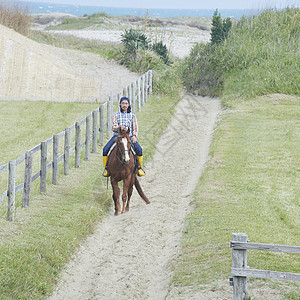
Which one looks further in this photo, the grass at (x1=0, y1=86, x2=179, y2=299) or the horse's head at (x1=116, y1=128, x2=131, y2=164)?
the horse's head at (x1=116, y1=128, x2=131, y2=164)

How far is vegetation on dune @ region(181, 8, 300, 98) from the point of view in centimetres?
2739

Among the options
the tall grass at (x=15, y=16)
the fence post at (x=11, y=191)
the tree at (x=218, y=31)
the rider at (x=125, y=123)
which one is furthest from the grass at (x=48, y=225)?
the tall grass at (x=15, y=16)

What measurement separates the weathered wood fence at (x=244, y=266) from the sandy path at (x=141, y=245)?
1.61 meters

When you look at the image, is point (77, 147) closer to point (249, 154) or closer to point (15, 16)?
point (249, 154)

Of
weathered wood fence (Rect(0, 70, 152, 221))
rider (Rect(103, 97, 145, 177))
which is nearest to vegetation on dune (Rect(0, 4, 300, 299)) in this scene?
weathered wood fence (Rect(0, 70, 152, 221))

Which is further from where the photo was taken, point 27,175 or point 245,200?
point 245,200

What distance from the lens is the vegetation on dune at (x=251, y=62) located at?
27.4m

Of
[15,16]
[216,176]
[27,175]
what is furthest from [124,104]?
[15,16]

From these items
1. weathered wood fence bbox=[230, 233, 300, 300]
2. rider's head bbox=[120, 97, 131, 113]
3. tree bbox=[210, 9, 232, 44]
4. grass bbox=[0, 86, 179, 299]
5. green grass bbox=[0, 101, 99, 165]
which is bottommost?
grass bbox=[0, 86, 179, 299]

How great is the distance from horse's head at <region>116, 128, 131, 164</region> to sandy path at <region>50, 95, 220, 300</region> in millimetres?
1394

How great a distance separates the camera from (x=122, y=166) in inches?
451

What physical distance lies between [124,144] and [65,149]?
12.2ft

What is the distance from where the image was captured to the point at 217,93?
2820 cm

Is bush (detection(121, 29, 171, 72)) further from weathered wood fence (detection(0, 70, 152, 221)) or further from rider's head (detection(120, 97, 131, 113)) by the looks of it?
rider's head (detection(120, 97, 131, 113))
